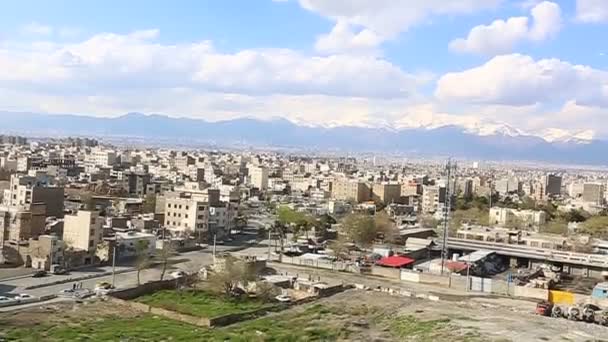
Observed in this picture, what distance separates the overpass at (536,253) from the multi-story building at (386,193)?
25339 mm

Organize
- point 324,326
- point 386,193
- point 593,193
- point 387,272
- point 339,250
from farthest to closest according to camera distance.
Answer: point 593,193 → point 386,193 → point 339,250 → point 387,272 → point 324,326

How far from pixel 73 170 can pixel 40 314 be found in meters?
44.1

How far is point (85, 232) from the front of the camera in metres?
25.9

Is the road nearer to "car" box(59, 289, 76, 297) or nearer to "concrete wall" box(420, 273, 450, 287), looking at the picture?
"car" box(59, 289, 76, 297)

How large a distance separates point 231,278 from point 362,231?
13.7 m

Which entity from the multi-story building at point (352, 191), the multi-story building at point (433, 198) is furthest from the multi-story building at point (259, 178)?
the multi-story building at point (433, 198)

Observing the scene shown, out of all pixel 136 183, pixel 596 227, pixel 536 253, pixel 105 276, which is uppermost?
pixel 136 183

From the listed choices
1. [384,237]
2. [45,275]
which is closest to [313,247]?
[384,237]

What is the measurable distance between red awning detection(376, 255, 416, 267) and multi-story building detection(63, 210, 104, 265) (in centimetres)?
1054

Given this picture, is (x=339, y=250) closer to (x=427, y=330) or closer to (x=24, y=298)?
(x=427, y=330)

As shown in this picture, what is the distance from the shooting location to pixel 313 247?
106ft

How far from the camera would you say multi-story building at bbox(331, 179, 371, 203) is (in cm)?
5925

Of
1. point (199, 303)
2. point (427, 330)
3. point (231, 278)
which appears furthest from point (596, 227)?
point (199, 303)

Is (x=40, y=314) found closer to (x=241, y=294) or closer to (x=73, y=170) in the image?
(x=241, y=294)
